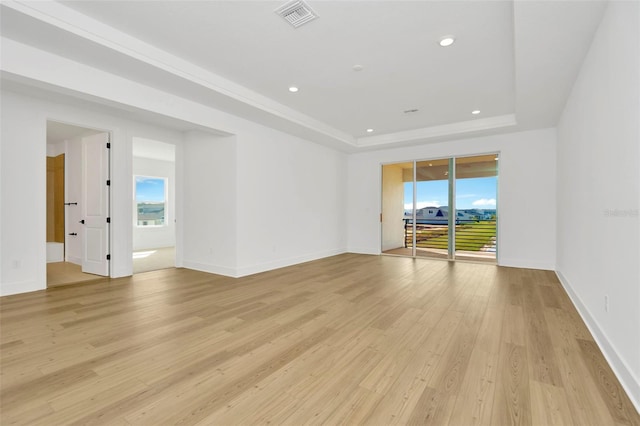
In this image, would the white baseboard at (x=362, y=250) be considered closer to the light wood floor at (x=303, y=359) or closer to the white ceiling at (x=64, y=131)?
the light wood floor at (x=303, y=359)

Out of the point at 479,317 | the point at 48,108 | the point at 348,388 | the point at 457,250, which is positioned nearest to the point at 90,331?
the point at 348,388

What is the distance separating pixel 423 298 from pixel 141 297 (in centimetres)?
371

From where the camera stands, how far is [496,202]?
6.12 m

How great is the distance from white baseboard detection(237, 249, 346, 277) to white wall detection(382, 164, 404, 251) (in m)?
1.49

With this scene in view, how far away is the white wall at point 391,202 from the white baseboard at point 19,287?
6.78 metres

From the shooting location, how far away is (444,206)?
22.0 feet

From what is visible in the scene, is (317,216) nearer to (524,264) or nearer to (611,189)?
(524,264)

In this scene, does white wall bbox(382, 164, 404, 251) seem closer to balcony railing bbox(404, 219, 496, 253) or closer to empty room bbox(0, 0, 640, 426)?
empty room bbox(0, 0, 640, 426)

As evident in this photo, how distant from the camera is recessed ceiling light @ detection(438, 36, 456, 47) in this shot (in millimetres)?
3005

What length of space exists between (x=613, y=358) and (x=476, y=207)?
461cm

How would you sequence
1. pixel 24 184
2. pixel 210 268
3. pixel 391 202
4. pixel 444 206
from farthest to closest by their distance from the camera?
pixel 391 202 < pixel 444 206 < pixel 210 268 < pixel 24 184

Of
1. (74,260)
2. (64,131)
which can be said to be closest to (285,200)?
(64,131)

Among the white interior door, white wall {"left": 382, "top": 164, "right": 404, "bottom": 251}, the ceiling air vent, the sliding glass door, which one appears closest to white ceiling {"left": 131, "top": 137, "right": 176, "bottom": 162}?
the white interior door

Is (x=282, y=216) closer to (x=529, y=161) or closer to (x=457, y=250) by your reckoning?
(x=457, y=250)
